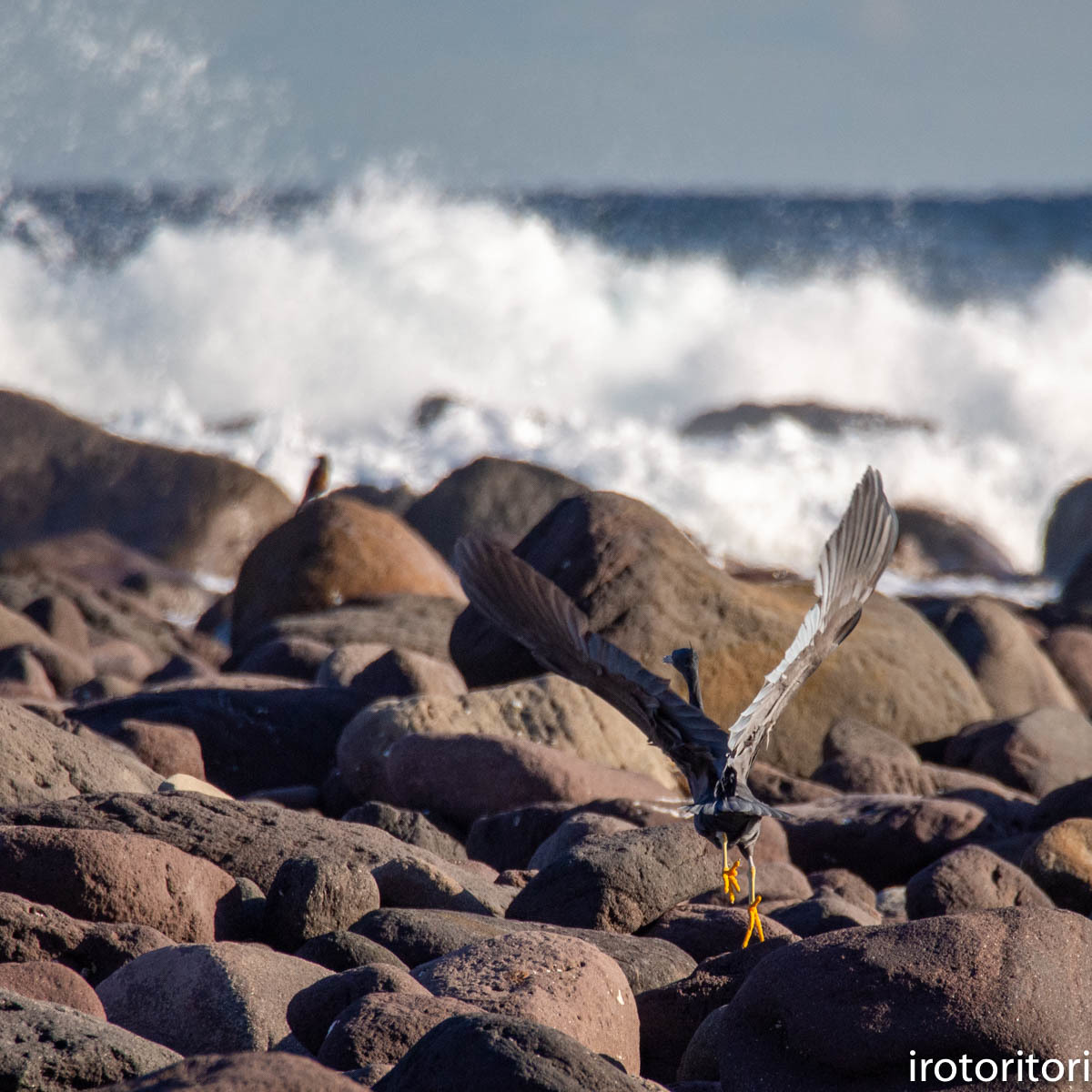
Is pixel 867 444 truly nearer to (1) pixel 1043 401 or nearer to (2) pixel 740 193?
(1) pixel 1043 401

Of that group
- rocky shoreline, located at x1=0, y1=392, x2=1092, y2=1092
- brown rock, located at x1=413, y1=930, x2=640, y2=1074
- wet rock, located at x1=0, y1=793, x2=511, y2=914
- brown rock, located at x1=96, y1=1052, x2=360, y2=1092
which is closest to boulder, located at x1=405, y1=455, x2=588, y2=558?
rocky shoreline, located at x1=0, y1=392, x2=1092, y2=1092

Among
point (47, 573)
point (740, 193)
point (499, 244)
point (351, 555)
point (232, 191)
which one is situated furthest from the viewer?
point (740, 193)

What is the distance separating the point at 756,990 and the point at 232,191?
3695 centimetres

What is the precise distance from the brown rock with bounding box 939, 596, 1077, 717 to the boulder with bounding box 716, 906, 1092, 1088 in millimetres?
6199

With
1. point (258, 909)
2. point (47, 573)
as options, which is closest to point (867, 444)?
point (47, 573)

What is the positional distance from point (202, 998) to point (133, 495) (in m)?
13.3

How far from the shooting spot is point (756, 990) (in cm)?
322

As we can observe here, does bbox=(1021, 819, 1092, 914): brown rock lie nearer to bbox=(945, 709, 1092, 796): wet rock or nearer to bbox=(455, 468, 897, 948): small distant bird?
bbox=(455, 468, 897, 948): small distant bird

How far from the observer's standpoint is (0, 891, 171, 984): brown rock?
3436 mm

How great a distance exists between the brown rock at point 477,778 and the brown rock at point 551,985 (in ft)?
7.75

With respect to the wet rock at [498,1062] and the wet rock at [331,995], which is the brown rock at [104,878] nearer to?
the wet rock at [331,995]

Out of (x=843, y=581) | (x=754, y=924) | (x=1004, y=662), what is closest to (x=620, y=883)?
(x=754, y=924)

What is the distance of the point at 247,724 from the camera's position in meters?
6.89

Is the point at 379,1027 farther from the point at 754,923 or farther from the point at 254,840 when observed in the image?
the point at 254,840
